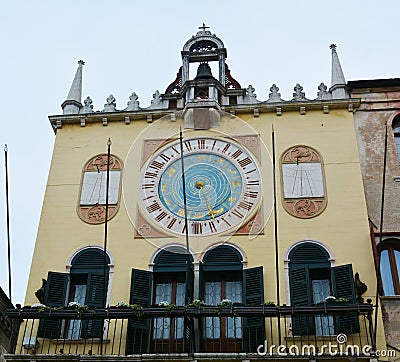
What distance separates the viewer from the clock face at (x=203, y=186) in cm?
1576

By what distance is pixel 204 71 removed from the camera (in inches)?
749

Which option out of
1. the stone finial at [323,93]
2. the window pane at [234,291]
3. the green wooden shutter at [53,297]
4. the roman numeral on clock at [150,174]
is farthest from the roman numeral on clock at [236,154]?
the green wooden shutter at [53,297]

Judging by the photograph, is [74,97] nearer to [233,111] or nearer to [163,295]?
[233,111]

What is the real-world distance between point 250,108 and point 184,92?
2.05 metres

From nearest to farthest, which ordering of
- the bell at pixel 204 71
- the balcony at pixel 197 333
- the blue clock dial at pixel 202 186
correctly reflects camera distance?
the balcony at pixel 197 333 < the blue clock dial at pixel 202 186 < the bell at pixel 204 71

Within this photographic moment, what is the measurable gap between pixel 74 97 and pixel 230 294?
7.58 m

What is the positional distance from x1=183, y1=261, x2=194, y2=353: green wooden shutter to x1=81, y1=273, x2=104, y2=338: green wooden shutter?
Result: 73.0 inches

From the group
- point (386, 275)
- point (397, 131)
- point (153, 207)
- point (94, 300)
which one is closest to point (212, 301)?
point (94, 300)

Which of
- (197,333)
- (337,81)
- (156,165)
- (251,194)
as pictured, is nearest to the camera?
(197,333)

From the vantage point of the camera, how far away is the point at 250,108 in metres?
17.6

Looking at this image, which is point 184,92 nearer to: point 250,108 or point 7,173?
point 250,108

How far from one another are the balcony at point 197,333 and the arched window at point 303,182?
2945 millimetres

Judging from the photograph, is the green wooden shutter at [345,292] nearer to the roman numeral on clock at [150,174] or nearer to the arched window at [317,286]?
the arched window at [317,286]

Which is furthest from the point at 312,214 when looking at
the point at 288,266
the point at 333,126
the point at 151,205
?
the point at 151,205
